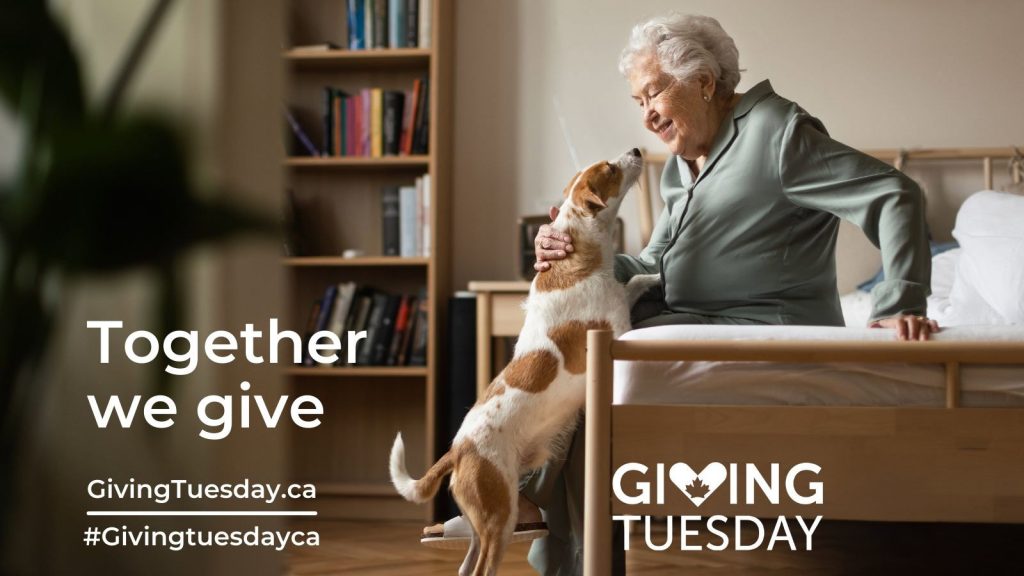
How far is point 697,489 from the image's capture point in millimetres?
1484

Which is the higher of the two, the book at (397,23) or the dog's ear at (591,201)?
the book at (397,23)

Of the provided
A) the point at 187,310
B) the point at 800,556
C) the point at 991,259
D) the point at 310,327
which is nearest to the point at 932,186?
the point at 991,259

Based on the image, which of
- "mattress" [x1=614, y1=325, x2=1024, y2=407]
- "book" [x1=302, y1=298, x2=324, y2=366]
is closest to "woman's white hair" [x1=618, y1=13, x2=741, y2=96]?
"mattress" [x1=614, y1=325, x2=1024, y2=407]

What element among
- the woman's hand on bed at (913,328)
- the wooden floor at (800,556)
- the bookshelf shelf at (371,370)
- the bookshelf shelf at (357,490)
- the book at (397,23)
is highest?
the book at (397,23)

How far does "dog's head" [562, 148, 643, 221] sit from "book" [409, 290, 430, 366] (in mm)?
1363

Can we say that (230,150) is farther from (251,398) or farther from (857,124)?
(857,124)

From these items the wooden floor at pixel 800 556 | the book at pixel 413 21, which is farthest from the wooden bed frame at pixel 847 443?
the book at pixel 413 21

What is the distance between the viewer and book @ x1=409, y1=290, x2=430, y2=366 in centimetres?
321

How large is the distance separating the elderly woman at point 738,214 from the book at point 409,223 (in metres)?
1.34

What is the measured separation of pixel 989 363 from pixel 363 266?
237 cm

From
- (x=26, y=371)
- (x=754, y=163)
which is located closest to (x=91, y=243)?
(x=26, y=371)

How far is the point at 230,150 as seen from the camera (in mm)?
250

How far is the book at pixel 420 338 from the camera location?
321 cm

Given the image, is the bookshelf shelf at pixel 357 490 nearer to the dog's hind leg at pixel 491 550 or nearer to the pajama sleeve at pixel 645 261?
the pajama sleeve at pixel 645 261
